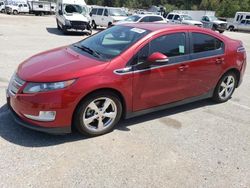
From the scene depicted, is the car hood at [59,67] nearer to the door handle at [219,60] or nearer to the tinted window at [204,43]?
the tinted window at [204,43]

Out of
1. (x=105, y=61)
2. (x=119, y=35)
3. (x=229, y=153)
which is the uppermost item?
(x=119, y=35)

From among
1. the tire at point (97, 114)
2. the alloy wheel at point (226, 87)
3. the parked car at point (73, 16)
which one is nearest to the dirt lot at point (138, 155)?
the tire at point (97, 114)

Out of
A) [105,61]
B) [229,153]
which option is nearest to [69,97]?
[105,61]

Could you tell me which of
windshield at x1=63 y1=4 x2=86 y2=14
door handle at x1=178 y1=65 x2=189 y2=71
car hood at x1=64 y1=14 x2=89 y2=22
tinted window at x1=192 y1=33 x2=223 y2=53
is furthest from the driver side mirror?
windshield at x1=63 y1=4 x2=86 y2=14

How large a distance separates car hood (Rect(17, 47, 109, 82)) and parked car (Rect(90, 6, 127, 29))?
60.0 ft

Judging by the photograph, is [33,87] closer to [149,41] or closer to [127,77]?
[127,77]

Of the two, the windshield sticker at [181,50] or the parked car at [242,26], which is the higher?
the windshield sticker at [181,50]

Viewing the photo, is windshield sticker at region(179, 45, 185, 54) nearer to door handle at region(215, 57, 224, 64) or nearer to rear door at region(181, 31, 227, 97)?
rear door at region(181, 31, 227, 97)

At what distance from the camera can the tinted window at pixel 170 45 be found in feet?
15.0

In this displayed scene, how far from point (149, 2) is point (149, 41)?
114m

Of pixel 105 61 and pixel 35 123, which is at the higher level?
pixel 105 61

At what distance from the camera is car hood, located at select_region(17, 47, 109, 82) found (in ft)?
12.6

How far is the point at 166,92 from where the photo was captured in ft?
15.6

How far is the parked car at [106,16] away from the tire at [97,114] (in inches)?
736
